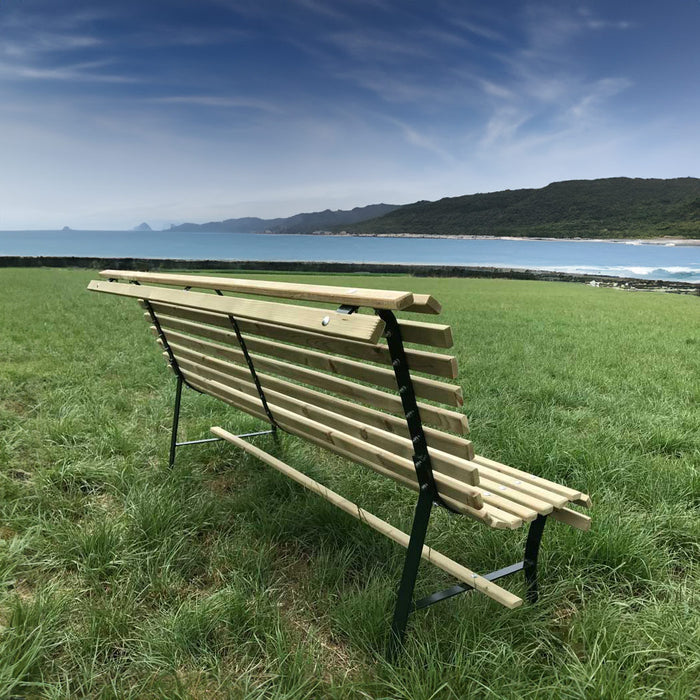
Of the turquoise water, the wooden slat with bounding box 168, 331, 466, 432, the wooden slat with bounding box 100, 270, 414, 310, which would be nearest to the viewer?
the wooden slat with bounding box 100, 270, 414, 310

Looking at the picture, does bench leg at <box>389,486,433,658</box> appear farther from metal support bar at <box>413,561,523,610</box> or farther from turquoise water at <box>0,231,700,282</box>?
turquoise water at <box>0,231,700,282</box>

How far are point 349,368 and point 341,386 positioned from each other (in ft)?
0.60

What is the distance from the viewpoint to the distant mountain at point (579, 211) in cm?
8862

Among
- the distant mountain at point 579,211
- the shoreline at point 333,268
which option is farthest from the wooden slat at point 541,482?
the distant mountain at point 579,211

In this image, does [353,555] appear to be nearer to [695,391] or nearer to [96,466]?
[96,466]

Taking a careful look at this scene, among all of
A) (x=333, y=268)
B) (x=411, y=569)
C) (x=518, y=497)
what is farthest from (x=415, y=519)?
(x=333, y=268)

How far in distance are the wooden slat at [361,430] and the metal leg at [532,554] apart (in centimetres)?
35

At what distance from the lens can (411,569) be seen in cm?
161

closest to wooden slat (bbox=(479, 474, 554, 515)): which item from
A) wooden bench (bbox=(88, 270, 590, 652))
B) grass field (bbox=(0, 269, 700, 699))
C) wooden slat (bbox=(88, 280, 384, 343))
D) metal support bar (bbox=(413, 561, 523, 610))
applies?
wooden bench (bbox=(88, 270, 590, 652))

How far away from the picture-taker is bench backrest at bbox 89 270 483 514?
128 cm

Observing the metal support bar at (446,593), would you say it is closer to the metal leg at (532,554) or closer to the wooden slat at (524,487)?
the metal leg at (532,554)

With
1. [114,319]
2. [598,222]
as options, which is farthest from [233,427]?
[598,222]

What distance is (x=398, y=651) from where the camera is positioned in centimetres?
165

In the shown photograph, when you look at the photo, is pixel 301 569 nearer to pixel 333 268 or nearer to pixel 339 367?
pixel 339 367
